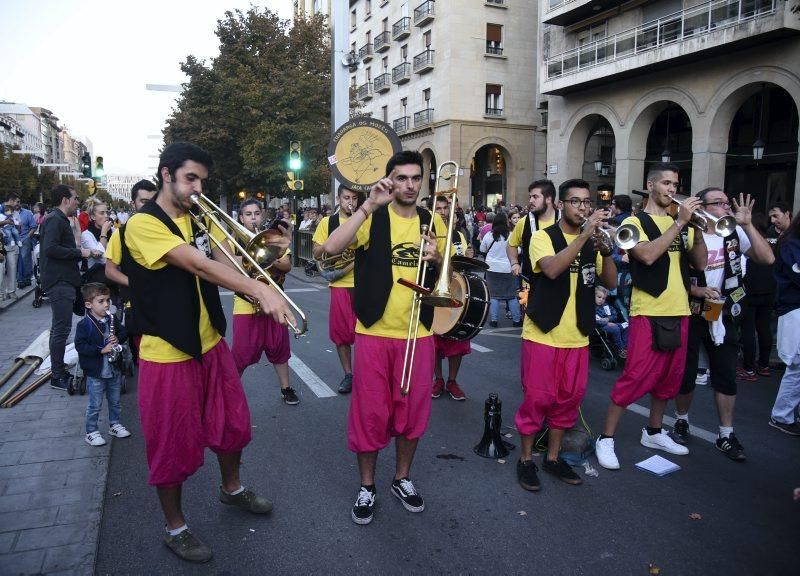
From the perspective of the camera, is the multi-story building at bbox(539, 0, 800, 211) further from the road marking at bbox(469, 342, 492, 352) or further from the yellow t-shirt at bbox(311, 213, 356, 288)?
the yellow t-shirt at bbox(311, 213, 356, 288)

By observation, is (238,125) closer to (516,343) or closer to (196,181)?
(516,343)

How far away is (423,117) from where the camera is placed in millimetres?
31672

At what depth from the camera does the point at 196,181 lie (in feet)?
10.3

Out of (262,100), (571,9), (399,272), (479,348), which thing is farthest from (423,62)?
(399,272)

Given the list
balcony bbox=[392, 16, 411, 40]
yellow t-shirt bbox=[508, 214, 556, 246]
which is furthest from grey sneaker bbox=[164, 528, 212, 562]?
balcony bbox=[392, 16, 411, 40]

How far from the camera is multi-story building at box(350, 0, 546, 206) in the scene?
29484mm

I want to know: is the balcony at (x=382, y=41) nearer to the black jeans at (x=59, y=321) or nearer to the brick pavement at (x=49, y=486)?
the black jeans at (x=59, y=321)

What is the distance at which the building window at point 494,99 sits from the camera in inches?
1194

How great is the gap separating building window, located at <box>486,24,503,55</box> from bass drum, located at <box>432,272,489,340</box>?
2854 cm

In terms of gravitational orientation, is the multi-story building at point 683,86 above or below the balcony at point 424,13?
below

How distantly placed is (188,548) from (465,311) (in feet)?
7.75

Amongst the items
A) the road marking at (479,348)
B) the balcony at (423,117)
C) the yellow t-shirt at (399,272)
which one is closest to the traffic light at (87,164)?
the balcony at (423,117)

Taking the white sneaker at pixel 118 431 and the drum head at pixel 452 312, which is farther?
the white sneaker at pixel 118 431

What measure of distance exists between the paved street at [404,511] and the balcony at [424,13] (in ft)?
95.4
